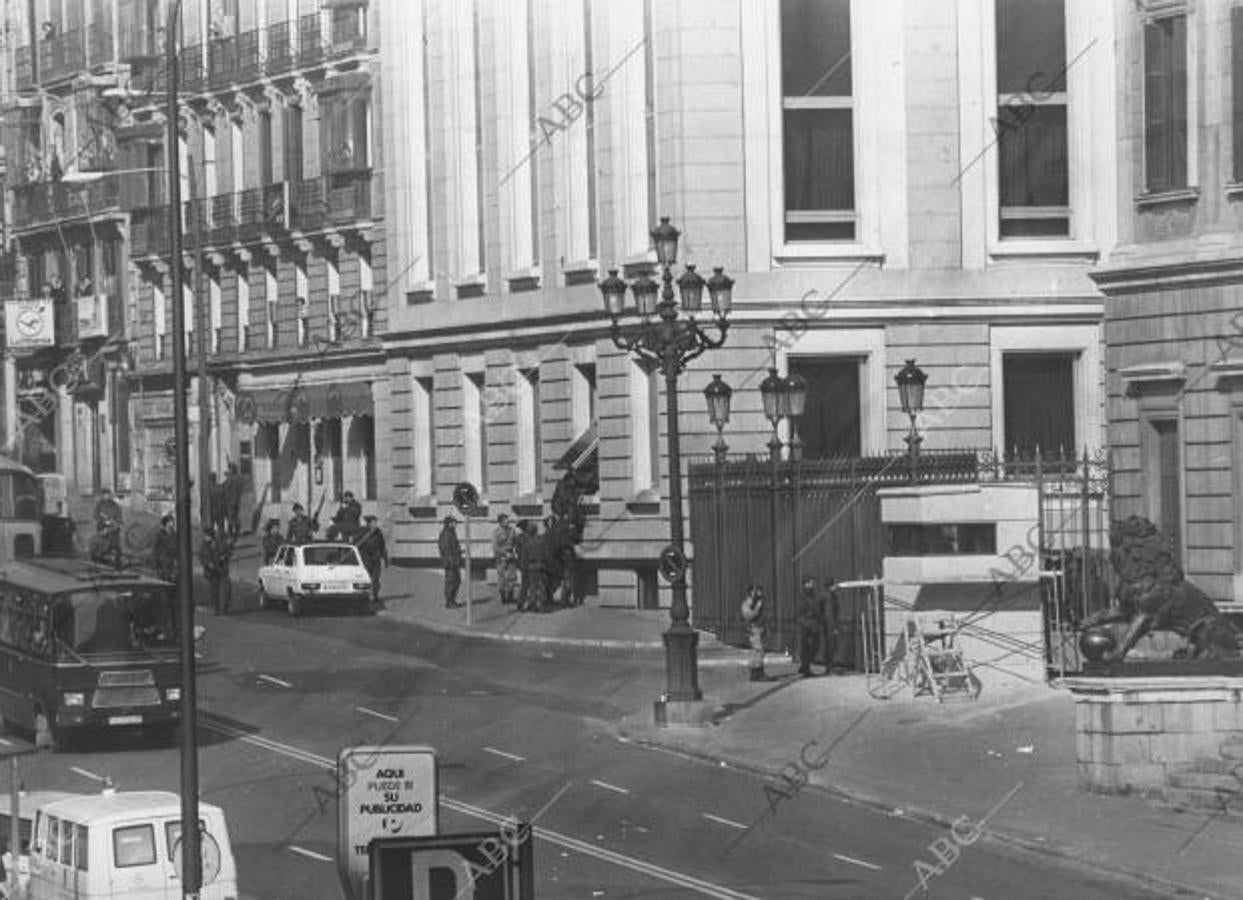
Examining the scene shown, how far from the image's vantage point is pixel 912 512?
3869cm

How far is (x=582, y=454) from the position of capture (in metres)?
52.7

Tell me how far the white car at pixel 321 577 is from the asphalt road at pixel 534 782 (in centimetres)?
344

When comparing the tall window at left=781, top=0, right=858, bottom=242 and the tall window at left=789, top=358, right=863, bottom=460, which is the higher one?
the tall window at left=781, top=0, right=858, bottom=242

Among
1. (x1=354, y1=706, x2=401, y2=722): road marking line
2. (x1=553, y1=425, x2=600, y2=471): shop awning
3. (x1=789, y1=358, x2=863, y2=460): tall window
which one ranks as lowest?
(x1=354, y1=706, x2=401, y2=722): road marking line

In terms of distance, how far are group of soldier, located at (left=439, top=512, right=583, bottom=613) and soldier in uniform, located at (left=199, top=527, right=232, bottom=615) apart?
378 cm

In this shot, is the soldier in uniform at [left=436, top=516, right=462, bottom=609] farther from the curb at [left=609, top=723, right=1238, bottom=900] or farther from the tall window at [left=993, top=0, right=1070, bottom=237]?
the curb at [left=609, top=723, right=1238, bottom=900]

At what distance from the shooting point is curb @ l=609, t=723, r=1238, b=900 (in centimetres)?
2498

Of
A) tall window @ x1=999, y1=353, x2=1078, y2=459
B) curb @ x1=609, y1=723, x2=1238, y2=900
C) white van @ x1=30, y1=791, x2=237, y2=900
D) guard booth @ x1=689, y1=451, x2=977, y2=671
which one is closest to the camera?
white van @ x1=30, y1=791, x2=237, y2=900

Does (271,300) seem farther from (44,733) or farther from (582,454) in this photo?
(44,733)

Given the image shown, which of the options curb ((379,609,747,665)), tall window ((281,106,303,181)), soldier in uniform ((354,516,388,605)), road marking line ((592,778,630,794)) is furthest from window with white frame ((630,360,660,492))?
road marking line ((592,778,630,794))

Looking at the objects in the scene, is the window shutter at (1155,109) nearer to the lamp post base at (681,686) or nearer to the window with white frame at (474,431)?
the lamp post base at (681,686)

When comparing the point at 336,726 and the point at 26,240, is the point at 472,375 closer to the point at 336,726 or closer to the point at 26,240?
the point at 336,726

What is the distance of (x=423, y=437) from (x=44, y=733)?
2450 cm

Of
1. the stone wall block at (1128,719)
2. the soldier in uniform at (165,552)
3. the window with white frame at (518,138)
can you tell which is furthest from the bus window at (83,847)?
the window with white frame at (518,138)
